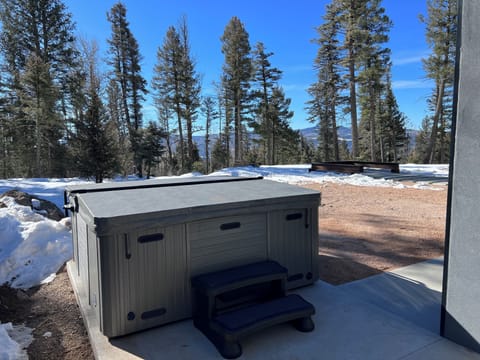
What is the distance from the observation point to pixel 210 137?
26.8 m

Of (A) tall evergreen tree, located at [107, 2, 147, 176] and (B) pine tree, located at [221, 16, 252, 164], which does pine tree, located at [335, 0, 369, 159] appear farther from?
(A) tall evergreen tree, located at [107, 2, 147, 176]

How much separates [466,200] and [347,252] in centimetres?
229

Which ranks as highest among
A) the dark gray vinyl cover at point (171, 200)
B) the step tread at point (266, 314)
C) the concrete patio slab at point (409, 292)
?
the dark gray vinyl cover at point (171, 200)

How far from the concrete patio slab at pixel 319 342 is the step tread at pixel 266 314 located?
0.17 metres

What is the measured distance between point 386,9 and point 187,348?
19486 millimetres

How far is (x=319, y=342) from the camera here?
2.05 m

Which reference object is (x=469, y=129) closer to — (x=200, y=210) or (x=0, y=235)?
(x=200, y=210)

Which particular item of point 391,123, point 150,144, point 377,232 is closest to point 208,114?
point 150,144

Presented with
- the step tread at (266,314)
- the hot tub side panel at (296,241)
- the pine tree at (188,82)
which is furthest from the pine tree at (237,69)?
the step tread at (266,314)

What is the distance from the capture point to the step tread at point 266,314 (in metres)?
1.94

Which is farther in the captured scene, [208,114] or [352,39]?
[208,114]

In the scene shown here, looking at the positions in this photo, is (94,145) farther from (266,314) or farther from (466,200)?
→ (466,200)

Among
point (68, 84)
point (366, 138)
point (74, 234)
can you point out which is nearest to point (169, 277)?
point (74, 234)

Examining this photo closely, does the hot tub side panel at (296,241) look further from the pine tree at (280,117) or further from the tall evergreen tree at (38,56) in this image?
the pine tree at (280,117)
